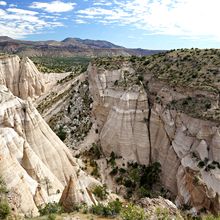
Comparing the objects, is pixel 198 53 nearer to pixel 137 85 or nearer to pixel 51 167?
pixel 137 85

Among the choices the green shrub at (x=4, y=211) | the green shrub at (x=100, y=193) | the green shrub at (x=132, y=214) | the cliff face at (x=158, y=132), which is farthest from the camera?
the cliff face at (x=158, y=132)

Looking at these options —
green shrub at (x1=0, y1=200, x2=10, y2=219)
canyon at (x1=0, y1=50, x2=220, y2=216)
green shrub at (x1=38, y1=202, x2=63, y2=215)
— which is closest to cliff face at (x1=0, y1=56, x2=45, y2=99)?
canyon at (x1=0, y1=50, x2=220, y2=216)

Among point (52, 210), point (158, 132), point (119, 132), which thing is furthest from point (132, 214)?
point (119, 132)

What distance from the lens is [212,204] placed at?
35.1 meters

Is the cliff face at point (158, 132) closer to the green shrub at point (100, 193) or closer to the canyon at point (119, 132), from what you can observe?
the canyon at point (119, 132)

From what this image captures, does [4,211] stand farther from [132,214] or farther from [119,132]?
[119,132]

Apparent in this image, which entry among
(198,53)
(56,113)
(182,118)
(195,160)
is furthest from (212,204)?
(56,113)

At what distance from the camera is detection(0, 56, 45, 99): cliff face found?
7006cm

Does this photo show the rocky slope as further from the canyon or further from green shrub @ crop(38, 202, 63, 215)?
green shrub @ crop(38, 202, 63, 215)

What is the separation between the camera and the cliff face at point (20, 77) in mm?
70062

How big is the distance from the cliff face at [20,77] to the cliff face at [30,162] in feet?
116

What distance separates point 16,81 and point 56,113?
63.3ft

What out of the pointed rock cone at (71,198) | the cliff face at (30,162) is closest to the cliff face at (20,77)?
the cliff face at (30,162)

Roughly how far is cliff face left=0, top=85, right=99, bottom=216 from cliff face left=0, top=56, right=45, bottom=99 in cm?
3531
